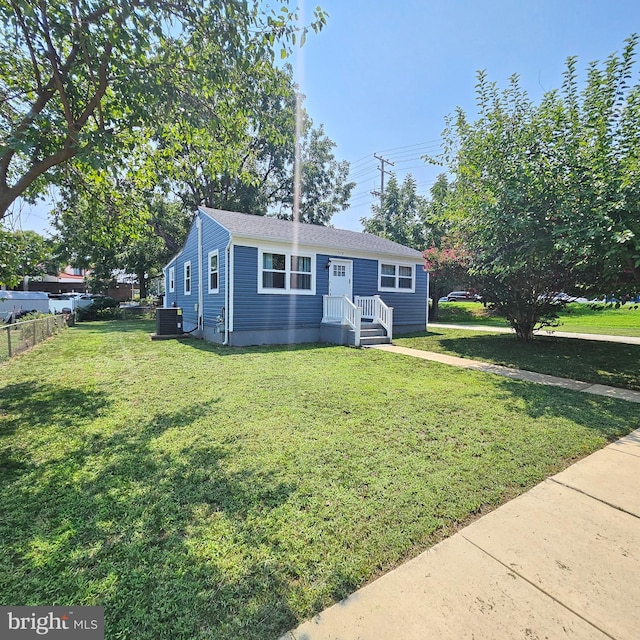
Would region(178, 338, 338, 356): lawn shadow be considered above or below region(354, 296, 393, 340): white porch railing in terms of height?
below

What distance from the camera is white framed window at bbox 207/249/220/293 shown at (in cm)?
1095

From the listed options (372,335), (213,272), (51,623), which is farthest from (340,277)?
(51,623)

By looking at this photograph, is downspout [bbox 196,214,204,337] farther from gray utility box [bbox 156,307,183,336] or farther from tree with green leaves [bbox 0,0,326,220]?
tree with green leaves [bbox 0,0,326,220]

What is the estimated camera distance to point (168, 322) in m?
12.2

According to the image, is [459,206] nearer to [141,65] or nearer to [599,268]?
[599,268]

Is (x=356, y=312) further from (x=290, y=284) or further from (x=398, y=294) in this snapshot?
(x=398, y=294)

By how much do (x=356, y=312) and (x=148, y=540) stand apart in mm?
8273

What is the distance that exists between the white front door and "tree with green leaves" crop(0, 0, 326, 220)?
760cm

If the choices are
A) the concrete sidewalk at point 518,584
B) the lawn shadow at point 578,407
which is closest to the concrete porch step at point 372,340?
the lawn shadow at point 578,407

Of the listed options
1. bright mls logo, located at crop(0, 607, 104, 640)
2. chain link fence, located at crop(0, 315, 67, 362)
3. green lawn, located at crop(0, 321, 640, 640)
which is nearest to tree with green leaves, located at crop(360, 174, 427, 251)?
chain link fence, located at crop(0, 315, 67, 362)

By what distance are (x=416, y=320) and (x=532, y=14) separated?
31.1 feet

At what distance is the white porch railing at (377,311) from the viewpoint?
10.9 meters

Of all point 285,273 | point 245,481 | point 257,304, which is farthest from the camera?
point 285,273

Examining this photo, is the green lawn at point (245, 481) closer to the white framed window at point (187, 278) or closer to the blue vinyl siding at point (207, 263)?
the blue vinyl siding at point (207, 263)
